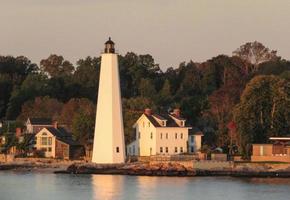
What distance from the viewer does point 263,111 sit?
80.8 m

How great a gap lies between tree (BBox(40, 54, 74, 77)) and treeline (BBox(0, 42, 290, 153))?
126 mm

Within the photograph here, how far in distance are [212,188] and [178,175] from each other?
966cm

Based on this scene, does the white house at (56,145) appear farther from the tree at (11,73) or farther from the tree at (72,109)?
the tree at (11,73)

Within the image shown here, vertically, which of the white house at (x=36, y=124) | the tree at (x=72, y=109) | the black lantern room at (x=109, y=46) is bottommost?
the white house at (x=36, y=124)

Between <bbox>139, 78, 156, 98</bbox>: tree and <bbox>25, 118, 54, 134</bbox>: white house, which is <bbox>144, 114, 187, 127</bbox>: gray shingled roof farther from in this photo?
<bbox>139, 78, 156, 98</bbox>: tree

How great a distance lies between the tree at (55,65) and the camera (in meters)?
133

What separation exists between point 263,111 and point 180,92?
31.1 meters

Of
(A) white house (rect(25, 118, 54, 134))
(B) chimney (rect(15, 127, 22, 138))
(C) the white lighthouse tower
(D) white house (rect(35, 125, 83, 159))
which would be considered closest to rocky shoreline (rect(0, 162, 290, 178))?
(C) the white lighthouse tower

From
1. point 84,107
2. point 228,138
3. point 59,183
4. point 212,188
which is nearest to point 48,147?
point 84,107

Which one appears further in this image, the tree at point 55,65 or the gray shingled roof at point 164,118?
the tree at point 55,65

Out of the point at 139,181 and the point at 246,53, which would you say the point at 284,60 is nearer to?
the point at 246,53

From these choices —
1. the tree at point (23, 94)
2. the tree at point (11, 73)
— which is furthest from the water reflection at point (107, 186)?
the tree at point (11, 73)

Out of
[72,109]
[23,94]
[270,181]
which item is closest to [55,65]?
[23,94]

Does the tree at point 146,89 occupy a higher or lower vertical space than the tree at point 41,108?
higher
